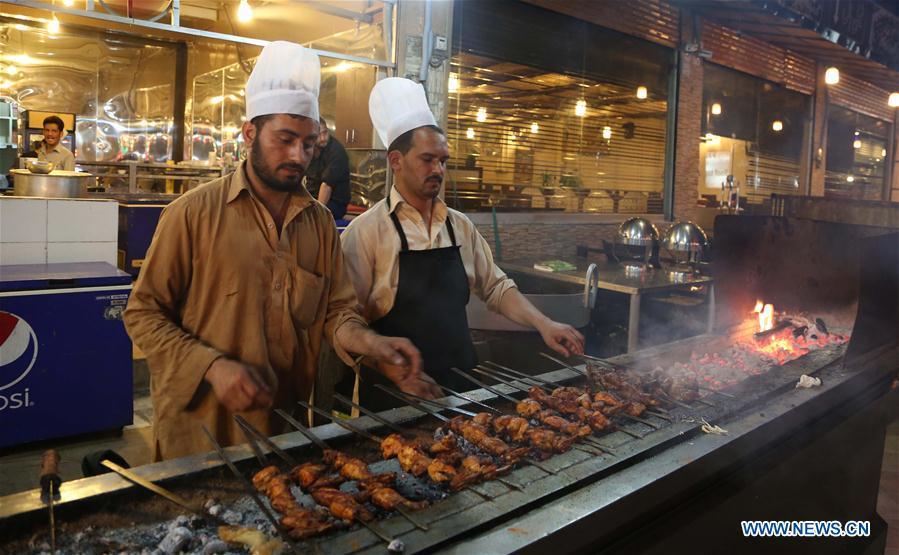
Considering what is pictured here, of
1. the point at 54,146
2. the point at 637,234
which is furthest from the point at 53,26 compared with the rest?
the point at 637,234

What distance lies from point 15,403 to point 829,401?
547 cm

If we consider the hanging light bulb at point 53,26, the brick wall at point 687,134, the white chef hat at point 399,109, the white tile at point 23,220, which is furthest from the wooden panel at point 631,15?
the hanging light bulb at point 53,26

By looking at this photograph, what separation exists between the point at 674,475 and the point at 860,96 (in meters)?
19.8

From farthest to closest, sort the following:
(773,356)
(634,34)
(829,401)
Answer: (634,34), (773,356), (829,401)

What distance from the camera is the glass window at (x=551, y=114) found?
9188mm

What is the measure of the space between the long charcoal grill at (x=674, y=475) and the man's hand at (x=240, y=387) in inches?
6.2

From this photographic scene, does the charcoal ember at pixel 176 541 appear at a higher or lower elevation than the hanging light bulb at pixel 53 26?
lower

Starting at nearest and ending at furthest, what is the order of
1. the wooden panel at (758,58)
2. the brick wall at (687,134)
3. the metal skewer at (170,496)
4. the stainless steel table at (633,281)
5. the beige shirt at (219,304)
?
the metal skewer at (170,496)
the beige shirt at (219,304)
the stainless steel table at (633,281)
the brick wall at (687,134)
the wooden panel at (758,58)

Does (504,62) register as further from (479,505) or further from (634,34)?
(479,505)

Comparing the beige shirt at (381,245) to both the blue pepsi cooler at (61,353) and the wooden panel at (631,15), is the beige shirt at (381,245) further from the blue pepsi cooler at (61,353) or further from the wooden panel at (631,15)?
the wooden panel at (631,15)

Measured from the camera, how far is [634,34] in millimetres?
11102

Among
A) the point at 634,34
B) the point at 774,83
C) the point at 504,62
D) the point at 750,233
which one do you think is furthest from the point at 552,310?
the point at 774,83

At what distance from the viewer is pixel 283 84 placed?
2.65 meters

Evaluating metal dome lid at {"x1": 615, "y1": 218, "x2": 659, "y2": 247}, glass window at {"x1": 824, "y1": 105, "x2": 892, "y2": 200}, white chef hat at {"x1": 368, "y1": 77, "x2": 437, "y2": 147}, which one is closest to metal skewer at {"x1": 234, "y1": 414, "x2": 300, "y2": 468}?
white chef hat at {"x1": 368, "y1": 77, "x2": 437, "y2": 147}
